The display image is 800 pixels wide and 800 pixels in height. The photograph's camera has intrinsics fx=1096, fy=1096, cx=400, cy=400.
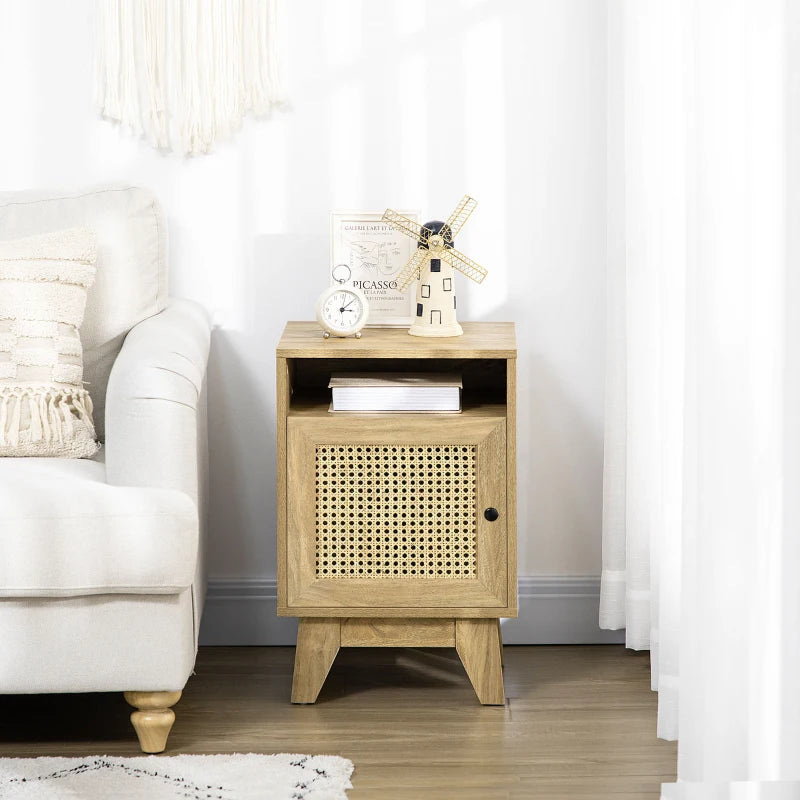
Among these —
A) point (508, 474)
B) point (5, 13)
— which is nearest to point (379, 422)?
point (508, 474)

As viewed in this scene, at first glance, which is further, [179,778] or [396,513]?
[396,513]

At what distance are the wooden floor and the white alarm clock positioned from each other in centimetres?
74

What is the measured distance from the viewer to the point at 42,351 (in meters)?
2.05

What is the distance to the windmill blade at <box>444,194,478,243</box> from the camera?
218 cm

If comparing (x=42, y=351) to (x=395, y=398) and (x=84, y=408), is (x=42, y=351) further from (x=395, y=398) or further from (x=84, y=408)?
(x=395, y=398)

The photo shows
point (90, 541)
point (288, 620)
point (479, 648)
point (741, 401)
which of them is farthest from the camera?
point (288, 620)

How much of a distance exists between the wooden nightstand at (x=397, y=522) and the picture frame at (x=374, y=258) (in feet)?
0.63

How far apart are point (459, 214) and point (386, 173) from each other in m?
0.25

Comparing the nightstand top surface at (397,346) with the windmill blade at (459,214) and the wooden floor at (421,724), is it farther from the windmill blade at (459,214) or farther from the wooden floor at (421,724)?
the wooden floor at (421,724)

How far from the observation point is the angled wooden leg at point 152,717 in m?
1.89

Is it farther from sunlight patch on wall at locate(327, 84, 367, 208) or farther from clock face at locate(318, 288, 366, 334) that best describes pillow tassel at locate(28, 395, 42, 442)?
sunlight patch on wall at locate(327, 84, 367, 208)

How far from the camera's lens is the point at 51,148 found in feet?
8.00

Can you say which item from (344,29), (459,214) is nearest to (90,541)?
(459,214)

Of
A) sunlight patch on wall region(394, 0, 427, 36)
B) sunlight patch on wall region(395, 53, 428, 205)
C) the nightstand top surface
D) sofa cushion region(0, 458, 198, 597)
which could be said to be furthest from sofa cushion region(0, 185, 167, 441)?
sunlight patch on wall region(394, 0, 427, 36)
